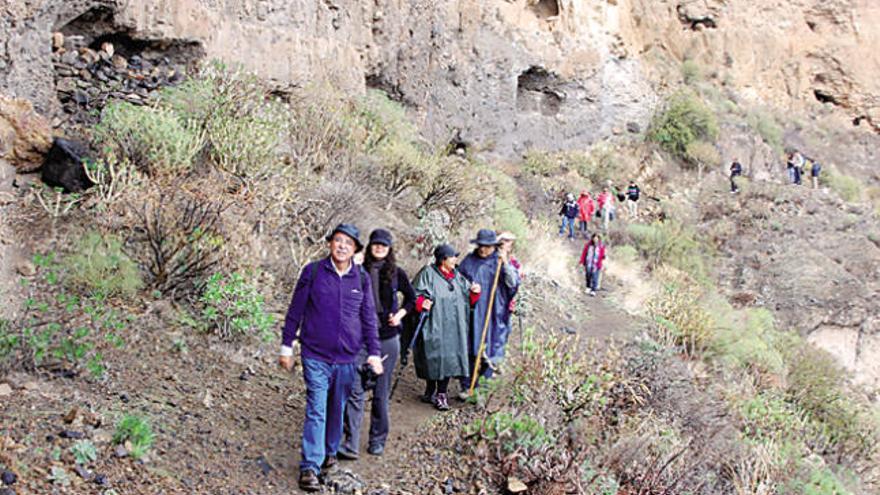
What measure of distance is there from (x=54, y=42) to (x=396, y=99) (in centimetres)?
921

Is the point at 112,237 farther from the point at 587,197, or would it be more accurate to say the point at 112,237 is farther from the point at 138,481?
the point at 587,197

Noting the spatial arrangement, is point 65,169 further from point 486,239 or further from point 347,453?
point 347,453

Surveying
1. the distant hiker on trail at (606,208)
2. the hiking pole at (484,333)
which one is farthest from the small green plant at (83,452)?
the distant hiker on trail at (606,208)

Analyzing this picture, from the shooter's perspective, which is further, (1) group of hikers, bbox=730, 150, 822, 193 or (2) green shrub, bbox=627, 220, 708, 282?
(1) group of hikers, bbox=730, 150, 822, 193

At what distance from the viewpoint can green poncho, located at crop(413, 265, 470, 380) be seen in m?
6.96

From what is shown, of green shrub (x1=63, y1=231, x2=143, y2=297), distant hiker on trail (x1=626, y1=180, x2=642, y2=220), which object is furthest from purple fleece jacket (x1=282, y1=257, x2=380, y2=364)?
distant hiker on trail (x1=626, y1=180, x2=642, y2=220)

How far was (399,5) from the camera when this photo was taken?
17.9 m

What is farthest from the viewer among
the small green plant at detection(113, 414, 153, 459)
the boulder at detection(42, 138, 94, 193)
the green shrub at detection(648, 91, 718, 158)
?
the green shrub at detection(648, 91, 718, 158)

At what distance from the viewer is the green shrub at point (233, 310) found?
731cm

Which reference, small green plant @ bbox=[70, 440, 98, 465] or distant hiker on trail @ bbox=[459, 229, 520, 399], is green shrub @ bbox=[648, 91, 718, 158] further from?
small green plant @ bbox=[70, 440, 98, 465]

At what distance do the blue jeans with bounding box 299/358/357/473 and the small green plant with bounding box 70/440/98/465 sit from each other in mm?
1256

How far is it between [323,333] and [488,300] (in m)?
2.42

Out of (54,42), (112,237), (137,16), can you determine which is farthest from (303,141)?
(112,237)

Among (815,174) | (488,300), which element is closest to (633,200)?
(815,174)
